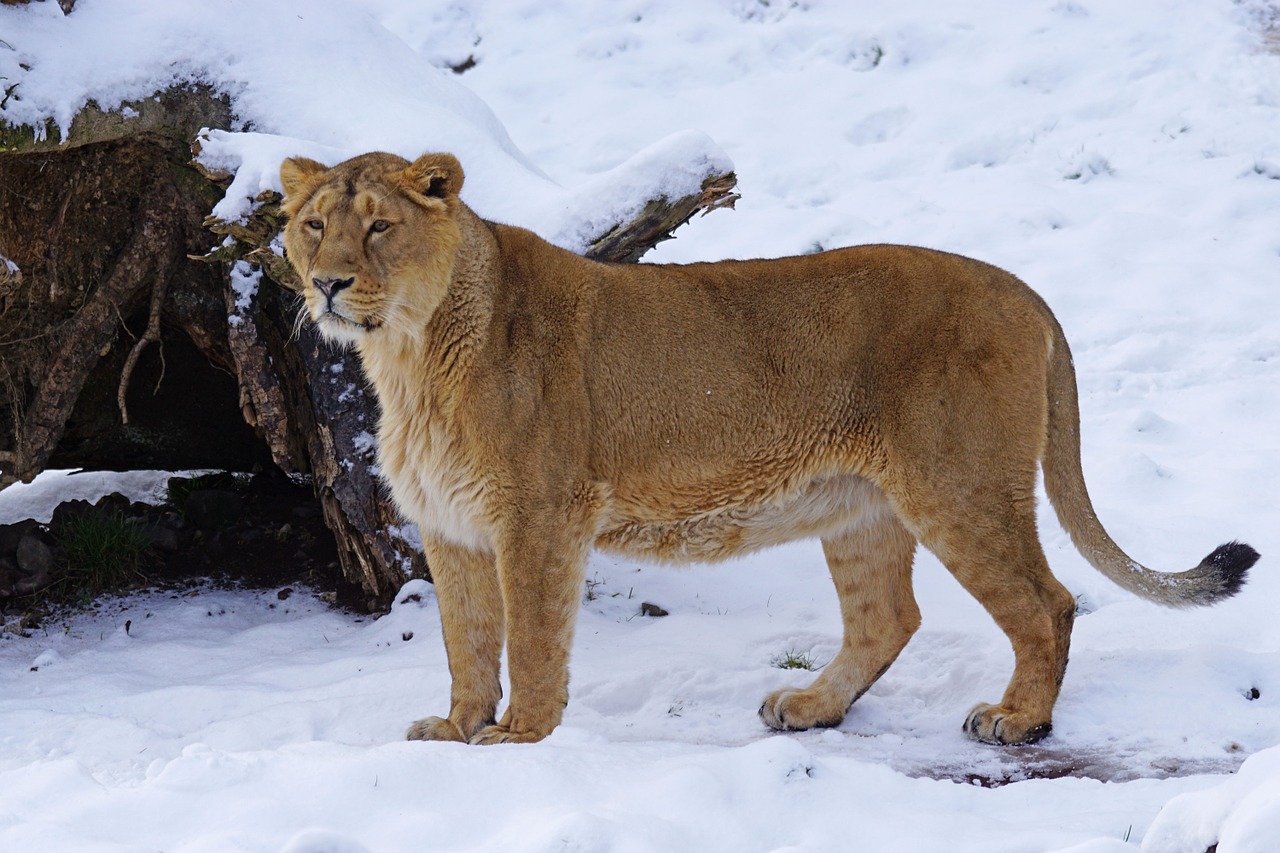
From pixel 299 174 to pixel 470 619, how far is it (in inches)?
71.2

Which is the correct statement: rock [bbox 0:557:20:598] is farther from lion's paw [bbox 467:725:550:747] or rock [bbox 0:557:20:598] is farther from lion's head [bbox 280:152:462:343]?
lion's paw [bbox 467:725:550:747]

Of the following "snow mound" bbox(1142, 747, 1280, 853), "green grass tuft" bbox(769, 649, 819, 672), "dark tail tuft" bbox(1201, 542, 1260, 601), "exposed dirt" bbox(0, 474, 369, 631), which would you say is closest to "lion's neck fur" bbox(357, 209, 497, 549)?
"green grass tuft" bbox(769, 649, 819, 672)

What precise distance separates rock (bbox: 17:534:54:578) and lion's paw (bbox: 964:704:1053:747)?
5002mm

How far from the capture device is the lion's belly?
16.7 ft

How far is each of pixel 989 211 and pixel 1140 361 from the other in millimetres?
2247

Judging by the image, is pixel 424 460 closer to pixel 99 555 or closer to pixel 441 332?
pixel 441 332

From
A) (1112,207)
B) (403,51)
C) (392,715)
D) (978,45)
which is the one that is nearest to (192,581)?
(392,715)

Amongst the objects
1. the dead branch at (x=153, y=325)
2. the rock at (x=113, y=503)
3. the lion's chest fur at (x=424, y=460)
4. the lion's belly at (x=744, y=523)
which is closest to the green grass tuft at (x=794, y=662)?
the lion's belly at (x=744, y=523)

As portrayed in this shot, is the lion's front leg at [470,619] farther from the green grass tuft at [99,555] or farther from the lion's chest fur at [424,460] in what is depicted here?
the green grass tuft at [99,555]

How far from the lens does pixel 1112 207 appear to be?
10602 millimetres

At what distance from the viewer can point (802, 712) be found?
5320mm

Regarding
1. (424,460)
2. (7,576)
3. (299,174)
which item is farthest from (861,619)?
(7,576)

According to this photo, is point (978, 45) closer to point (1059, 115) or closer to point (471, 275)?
point (1059, 115)

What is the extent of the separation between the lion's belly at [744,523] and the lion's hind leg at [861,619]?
169 millimetres
